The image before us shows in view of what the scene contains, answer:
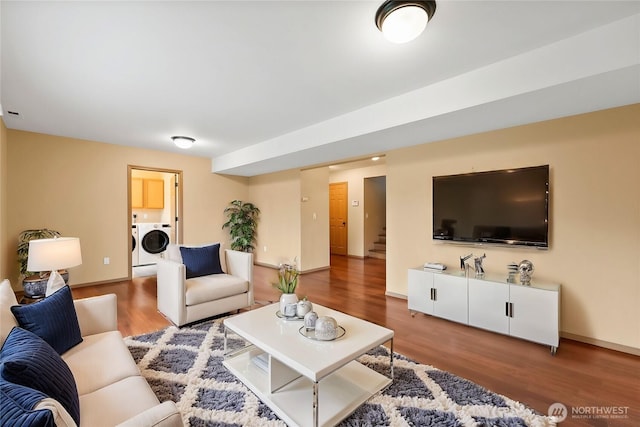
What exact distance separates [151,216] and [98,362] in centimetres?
630

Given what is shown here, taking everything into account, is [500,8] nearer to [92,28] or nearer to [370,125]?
[370,125]

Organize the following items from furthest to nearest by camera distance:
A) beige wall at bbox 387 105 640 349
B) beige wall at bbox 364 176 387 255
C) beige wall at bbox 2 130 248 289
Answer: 1. beige wall at bbox 364 176 387 255
2. beige wall at bbox 2 130 248 289
3. beige wall at bbox 387 105 640 349

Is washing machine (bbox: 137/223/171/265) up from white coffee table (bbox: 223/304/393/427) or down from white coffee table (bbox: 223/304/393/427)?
up

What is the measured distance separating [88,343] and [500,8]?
317 cm

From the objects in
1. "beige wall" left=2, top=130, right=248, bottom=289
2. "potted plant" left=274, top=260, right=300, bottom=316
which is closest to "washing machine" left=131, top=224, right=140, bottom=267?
"beige wall" left=2, top=130, right=248, bottom=289

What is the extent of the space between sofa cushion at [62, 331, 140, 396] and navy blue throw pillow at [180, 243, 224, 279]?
143 cm

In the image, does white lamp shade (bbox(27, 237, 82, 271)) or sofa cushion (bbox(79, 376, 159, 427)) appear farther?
white lamp shade (bbox(27, 237, 82, 271))

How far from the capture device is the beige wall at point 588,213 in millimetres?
2387

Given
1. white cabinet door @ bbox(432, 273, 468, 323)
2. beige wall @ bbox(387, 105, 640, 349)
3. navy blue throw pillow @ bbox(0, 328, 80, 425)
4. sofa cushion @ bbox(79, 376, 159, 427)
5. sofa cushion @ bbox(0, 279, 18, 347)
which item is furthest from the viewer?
white cabinet door @ bbox(432, 273, 468, 323)

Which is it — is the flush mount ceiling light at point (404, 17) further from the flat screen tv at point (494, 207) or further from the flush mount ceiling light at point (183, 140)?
the flush mount ceiling light at point (183, 140)

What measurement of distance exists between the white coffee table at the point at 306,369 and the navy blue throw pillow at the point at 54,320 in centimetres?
91

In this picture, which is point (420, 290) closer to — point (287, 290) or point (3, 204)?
point (287, 290)

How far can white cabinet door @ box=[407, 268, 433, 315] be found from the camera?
320cm

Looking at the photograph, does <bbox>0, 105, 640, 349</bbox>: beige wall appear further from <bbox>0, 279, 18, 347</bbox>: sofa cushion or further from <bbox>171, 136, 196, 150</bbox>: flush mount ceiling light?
<bbox>0, 279, 18, 347</bbox>: sofa cushion
